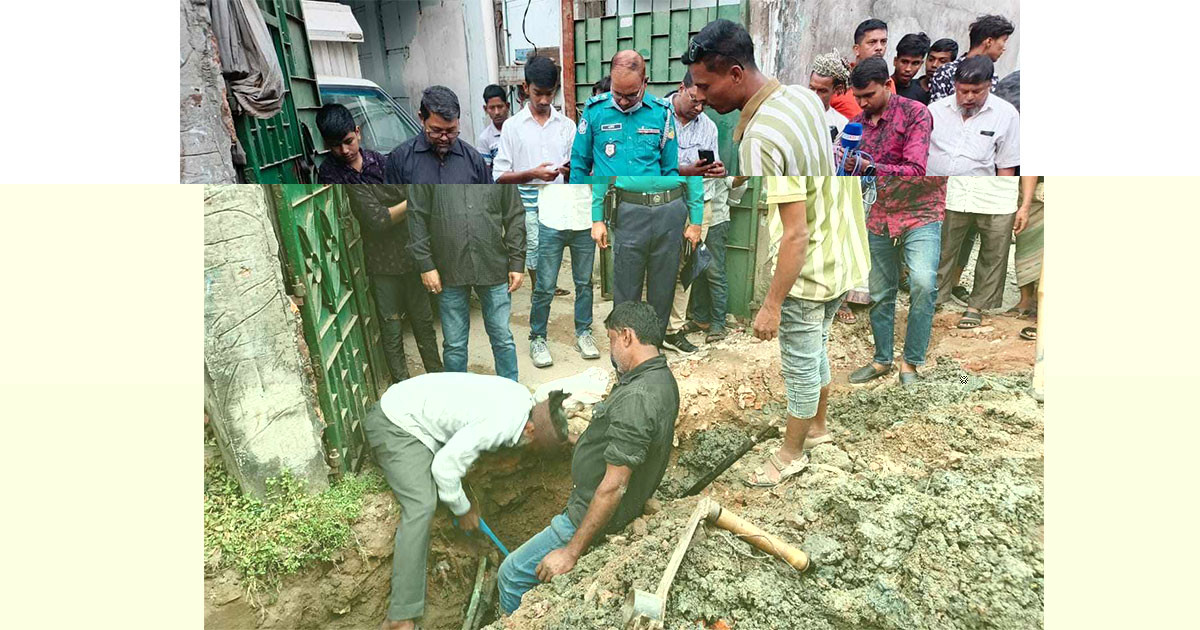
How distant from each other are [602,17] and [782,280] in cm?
118

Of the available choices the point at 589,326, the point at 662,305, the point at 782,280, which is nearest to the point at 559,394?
the point at 589,326

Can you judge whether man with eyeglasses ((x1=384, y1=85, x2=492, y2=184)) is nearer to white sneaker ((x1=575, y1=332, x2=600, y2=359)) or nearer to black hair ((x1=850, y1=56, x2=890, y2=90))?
white sneaker ((x1=575, y1=332, x2=600, y2=359))

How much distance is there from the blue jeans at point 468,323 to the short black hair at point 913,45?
1731mm

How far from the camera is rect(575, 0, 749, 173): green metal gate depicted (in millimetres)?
2238

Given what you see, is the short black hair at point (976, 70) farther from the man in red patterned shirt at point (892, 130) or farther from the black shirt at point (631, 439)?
the black shirt at point (631, 439)

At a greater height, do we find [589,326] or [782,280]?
[782,280]

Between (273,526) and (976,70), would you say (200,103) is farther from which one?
(976,70)

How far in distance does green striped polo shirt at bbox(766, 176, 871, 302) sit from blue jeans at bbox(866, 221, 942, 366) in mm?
106

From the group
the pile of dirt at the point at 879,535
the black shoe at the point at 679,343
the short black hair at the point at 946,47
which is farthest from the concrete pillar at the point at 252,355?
the short black hair at the point at 946,47

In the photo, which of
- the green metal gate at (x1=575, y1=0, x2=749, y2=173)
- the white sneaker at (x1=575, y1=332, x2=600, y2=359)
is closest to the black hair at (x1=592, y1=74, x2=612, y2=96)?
the green metal gate at (x1=575, y1=0, x2=749, y2=173)

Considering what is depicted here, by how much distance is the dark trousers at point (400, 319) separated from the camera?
2373mm

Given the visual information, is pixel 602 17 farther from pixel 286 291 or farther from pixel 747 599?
pixel 747 599

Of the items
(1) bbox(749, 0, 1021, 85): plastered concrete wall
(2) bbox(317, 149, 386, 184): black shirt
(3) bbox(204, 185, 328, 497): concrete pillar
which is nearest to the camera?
(3) bbox(204, 185, 328, 497): concrete pillar

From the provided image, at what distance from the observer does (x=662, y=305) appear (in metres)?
2.47
